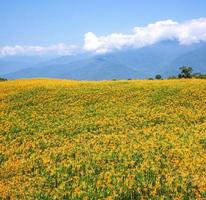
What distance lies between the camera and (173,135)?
88.1 ft

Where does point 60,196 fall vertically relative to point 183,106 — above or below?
below

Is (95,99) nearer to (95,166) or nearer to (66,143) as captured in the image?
(66,143)

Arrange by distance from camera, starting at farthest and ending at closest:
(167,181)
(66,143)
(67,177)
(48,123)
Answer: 1. (48,123)
2. (66,143)
3. (67,177)
4. (167,181)

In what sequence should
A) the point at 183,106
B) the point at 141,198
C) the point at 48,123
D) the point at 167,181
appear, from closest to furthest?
the point at 141,198
the point at 167,181
the point at 48,123
the point at 183,106

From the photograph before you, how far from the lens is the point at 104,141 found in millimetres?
26297

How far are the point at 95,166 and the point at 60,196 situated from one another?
4.09 meters

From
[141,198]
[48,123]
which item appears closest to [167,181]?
[141,198]

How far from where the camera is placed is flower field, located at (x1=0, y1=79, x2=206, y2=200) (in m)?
18.5

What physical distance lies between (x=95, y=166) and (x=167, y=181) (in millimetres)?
4733

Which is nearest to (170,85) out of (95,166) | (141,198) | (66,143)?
(66,143)

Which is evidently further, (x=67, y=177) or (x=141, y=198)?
(x=67, y=177)

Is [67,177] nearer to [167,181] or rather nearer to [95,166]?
[95,166]

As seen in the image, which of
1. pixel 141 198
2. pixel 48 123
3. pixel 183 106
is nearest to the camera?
pixel 141 198

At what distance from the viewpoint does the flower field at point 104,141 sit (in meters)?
18.5
